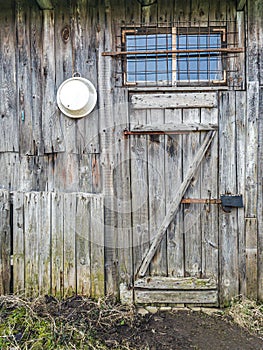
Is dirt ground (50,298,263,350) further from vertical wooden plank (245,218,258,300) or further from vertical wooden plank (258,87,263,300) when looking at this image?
vertical wooden plank (258,87,263,300)

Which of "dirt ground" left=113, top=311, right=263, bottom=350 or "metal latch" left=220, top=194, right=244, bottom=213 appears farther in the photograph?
"metal latch" left=220, top=194, right=244, bottom=213

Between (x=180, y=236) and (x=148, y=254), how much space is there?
0.38 meters

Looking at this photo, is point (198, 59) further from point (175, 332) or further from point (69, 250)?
point (175, 332)

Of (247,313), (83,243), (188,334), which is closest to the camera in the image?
(188,334)

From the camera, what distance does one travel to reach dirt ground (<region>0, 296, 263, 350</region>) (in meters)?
2.55

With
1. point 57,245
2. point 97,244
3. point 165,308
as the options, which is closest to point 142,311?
point 165,308

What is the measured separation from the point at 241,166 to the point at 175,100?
950mm

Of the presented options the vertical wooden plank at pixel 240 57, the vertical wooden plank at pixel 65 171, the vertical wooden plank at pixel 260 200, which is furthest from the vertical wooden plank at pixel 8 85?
the vertical wooden plank at pixel 260 200

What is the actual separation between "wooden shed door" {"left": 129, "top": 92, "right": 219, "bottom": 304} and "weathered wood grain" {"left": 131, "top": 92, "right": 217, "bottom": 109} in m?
0.01

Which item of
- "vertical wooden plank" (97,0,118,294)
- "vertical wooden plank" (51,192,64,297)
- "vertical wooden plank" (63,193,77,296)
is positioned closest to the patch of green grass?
"vertical wooden plank" (97,0,118,294)

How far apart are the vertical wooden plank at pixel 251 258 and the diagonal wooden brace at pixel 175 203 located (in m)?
0.73

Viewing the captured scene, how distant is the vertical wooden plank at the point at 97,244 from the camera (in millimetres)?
3131

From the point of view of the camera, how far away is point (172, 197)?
10.3 feet

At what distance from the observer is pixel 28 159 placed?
126 inches
